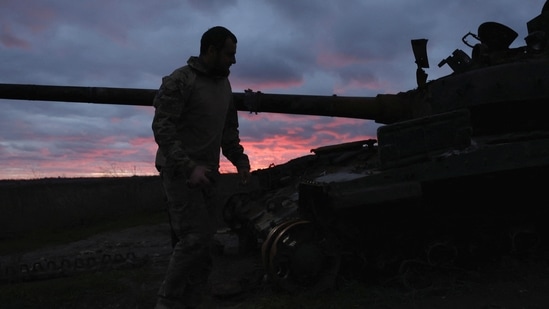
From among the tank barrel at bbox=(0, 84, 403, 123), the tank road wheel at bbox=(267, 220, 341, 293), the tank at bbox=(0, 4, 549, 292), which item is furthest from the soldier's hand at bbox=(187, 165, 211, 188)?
the tank barrel at bbox=(0, 84, 403, 123)

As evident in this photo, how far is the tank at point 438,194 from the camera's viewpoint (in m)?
4.59

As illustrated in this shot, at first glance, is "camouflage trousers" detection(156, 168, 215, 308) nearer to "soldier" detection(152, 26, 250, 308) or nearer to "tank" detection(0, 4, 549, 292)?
"soldier" detection(152, 26, 250, 308)

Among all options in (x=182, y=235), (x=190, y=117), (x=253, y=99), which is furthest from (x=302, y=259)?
(x=253, y=99)

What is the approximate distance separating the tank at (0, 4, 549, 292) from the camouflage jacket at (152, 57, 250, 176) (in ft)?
4.22

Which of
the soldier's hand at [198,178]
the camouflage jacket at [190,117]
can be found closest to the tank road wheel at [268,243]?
the camouflage jacket at [190,117]

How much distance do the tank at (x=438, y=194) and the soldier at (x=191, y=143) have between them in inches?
49.5

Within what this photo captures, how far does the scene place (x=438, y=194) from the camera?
196 inches

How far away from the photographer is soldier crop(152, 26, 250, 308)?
3.32 m

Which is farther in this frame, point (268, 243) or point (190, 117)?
point (268, 243)

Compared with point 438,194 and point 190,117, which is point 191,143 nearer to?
point 190,117

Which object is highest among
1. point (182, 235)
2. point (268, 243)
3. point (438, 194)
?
point (438, 194)

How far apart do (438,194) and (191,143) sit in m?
2.55

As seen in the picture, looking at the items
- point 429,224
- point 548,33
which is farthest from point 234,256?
point 548,33

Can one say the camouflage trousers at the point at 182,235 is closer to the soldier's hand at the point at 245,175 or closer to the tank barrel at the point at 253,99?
the soldier's hand at the point at 245,175
